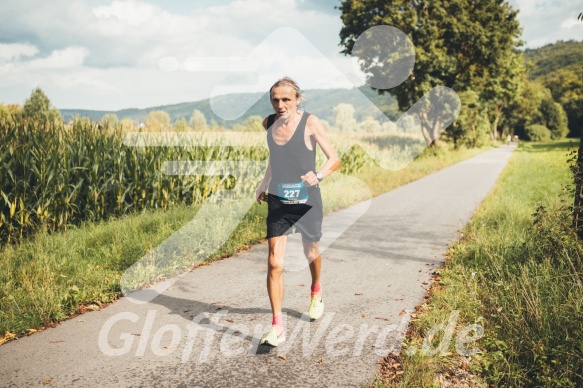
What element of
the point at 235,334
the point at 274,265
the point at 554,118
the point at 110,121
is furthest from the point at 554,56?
the point at 235,334

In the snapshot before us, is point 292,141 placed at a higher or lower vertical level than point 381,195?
higher

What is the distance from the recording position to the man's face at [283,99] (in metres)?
3.76

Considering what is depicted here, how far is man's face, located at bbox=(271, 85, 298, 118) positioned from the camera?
3758 mm

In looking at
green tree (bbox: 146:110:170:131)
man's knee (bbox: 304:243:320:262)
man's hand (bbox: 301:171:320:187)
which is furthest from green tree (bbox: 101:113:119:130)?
man's hand (bbox: 301:171:320:187)

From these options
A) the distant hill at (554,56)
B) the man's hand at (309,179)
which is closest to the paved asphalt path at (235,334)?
the man's hand at (309,179)

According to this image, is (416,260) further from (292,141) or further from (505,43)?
(505,43)

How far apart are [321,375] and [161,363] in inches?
49.8

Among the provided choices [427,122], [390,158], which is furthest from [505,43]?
[390,158]

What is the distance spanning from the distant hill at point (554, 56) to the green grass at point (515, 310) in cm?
13212

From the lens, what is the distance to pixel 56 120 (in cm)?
895

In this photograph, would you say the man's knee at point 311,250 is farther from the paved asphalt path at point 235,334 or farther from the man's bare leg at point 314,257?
the paved asphalt path at point 235,334

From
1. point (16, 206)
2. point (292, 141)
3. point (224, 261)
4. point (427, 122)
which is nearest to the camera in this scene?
point (292, 141)

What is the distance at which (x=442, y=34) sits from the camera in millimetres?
29500

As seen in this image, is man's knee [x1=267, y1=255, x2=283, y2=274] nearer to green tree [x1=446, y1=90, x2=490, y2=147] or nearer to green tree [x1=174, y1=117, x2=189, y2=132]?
green tree [x1=174, y1=117, x2=189, y2=132]
